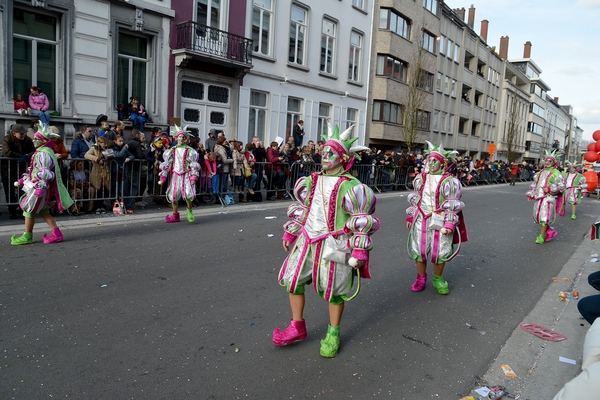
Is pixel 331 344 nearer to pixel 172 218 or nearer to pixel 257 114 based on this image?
pixel 172 218

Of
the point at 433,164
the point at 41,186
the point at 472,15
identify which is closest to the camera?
the point at 433,164

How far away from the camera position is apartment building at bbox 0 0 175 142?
484 inches

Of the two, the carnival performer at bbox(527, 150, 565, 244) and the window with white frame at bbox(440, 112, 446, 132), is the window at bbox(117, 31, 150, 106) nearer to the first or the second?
the carnival performer at bbox(527, 150, 565, 244)

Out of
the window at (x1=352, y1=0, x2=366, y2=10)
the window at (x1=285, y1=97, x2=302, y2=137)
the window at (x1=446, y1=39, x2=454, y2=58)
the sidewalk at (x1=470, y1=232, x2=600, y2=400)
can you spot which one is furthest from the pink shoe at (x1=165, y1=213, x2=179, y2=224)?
the window at (x1=446, y1=39, x2=454, y2=58)

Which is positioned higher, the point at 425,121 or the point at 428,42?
the point at 428,42

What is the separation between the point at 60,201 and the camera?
286 inches

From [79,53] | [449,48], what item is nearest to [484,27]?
[449,48]

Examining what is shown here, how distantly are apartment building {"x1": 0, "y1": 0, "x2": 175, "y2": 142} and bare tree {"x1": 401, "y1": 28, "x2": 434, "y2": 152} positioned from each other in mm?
17419

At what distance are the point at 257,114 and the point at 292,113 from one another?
236 centimetres

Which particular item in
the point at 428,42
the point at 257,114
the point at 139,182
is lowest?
the point at 139,182

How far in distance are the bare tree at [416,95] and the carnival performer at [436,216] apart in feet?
76.0

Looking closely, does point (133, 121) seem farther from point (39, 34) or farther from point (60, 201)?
point (60, 201)

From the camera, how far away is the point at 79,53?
13.3 m

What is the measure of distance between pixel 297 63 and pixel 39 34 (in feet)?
36.4
